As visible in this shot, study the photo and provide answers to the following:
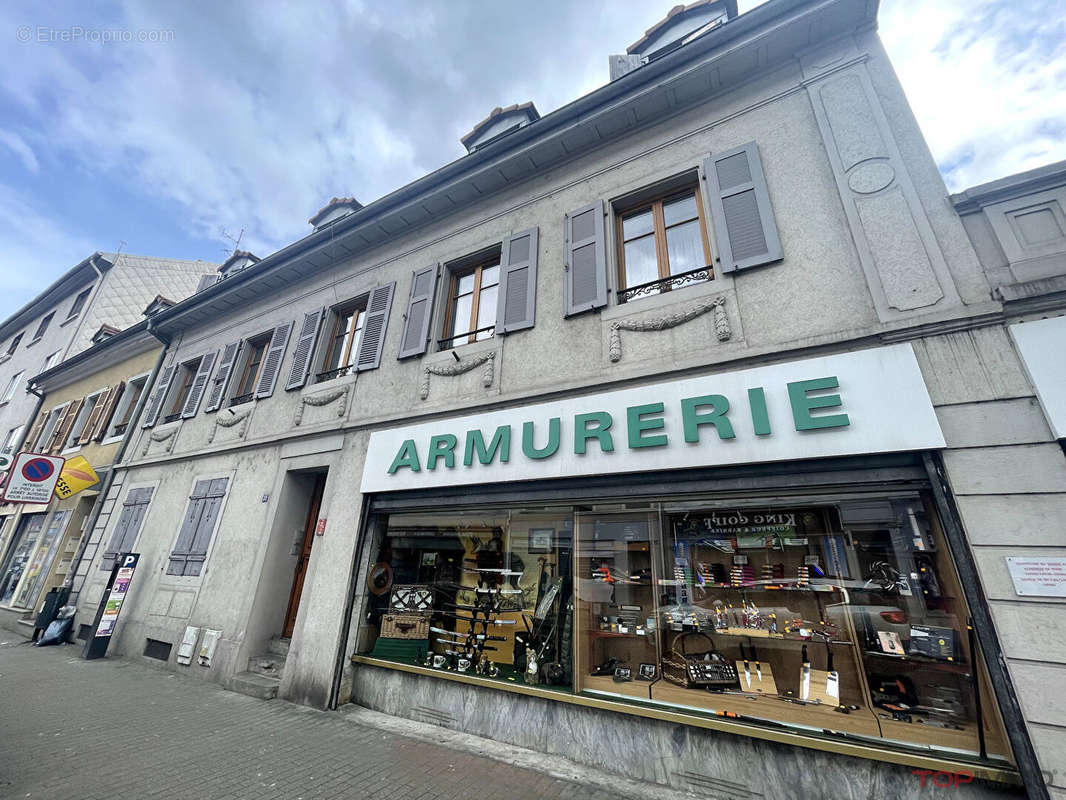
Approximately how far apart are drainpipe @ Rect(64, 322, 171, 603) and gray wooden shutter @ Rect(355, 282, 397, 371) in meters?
7.03

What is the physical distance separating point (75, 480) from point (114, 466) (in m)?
0.78

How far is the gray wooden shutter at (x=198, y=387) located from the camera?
909 centimetres

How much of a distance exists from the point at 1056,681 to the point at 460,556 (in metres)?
5.10

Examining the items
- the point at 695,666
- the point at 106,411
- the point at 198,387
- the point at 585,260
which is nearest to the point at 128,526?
the point at 198,387

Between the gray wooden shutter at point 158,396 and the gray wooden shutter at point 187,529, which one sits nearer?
the gray wooden shutter at point 187,529

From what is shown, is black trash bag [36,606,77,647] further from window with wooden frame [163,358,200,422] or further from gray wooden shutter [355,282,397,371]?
gray wooden shutter [355,282,397,371]

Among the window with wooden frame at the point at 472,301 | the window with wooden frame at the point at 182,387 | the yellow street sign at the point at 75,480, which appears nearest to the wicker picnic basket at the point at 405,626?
the window with wooden frame at the point at 472,301

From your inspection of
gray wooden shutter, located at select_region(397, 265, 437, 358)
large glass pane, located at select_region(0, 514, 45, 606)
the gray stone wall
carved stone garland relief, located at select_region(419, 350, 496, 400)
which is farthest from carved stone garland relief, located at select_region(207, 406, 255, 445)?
the gray stone wall

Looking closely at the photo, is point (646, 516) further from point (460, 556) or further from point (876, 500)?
point (460, 556)

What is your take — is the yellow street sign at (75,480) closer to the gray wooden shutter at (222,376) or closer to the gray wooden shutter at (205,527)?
the gray wooden shutter at (222,376)

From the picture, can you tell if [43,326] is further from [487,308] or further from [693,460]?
[693,460]

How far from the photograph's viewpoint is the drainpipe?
916 centimetres

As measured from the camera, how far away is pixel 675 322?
4660 millimetres

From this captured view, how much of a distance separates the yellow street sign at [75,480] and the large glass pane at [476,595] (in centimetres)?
853
